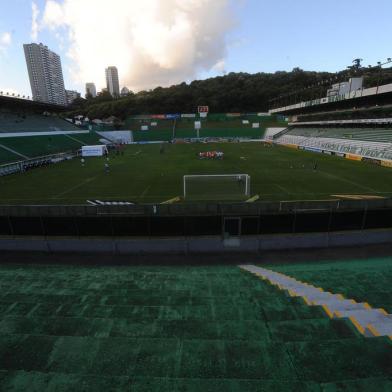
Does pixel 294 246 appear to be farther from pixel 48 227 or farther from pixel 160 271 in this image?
pixel 48 227

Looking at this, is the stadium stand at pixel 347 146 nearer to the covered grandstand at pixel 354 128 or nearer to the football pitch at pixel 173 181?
the covered grandstand at pixel 354 128

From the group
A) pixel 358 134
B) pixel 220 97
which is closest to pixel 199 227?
pixel 358 134

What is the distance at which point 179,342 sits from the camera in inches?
239

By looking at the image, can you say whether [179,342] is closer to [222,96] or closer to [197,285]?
[197,285]

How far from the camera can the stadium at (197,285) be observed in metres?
5.34

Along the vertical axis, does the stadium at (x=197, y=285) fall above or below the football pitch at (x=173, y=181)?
above

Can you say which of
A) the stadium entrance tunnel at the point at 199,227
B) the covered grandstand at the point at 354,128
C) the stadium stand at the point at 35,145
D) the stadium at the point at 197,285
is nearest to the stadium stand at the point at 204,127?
the covered grandstand at the point at 354,128

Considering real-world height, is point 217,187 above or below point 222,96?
below

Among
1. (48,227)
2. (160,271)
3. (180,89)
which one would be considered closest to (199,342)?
(160,271)

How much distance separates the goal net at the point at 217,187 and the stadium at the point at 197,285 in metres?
0.18

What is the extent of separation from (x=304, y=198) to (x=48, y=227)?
20.1 meters

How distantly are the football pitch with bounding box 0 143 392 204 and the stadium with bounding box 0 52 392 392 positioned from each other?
353mm

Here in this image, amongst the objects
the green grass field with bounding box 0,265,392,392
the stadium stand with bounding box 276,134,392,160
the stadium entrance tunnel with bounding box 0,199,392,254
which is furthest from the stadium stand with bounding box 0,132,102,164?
the stadium stand with bounding box 276,134,392,160

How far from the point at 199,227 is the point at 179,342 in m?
7.76
